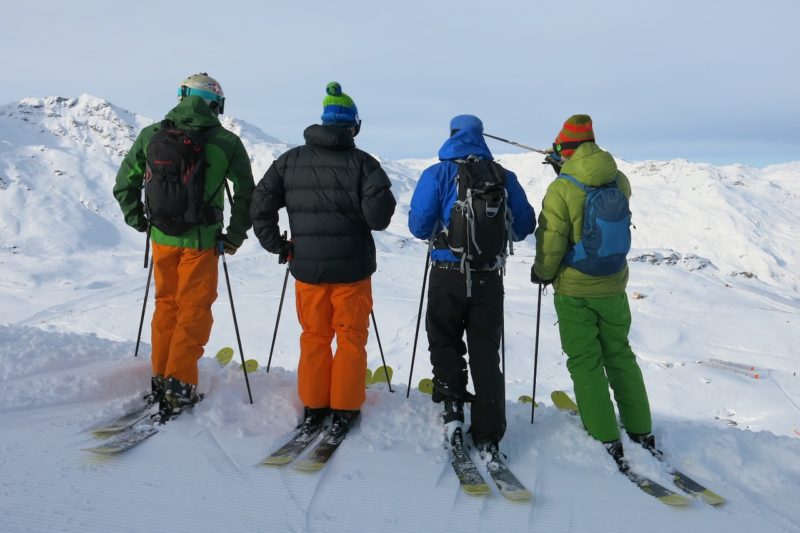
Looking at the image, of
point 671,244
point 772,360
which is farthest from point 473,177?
point 671,244

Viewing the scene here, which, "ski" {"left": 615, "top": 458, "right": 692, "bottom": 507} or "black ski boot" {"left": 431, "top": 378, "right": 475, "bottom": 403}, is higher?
"black ski boot" {"left": 431, "top": 378, "right": 475, "bottom": 403}

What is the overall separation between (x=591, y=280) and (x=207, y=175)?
120 inches

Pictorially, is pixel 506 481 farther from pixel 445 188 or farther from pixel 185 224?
pixel 185 224

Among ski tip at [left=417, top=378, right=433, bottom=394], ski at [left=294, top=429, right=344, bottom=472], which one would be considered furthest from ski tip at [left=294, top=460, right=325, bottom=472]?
ski tip at [left=417, top=378, right=433, bottom=394]

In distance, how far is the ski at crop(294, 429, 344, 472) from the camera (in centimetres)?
341

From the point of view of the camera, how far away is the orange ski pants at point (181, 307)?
4.08 meters

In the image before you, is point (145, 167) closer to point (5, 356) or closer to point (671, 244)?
point (5, 356)

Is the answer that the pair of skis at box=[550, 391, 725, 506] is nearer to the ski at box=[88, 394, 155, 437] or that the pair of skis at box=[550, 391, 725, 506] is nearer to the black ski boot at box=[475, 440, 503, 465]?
the black ski boot at box=[475, 440, 503, 465]

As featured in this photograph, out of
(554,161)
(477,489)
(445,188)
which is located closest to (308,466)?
(477,489)

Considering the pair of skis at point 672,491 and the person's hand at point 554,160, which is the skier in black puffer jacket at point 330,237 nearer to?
the person's hand at point 554,160

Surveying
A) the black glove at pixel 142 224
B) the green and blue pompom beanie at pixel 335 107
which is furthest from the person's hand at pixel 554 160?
the black glove at pixel 142 224

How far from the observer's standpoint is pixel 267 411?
430 cm

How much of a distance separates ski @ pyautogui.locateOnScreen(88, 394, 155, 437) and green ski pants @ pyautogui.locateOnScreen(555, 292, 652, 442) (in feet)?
10.8

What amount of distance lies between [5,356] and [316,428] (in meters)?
3.08
